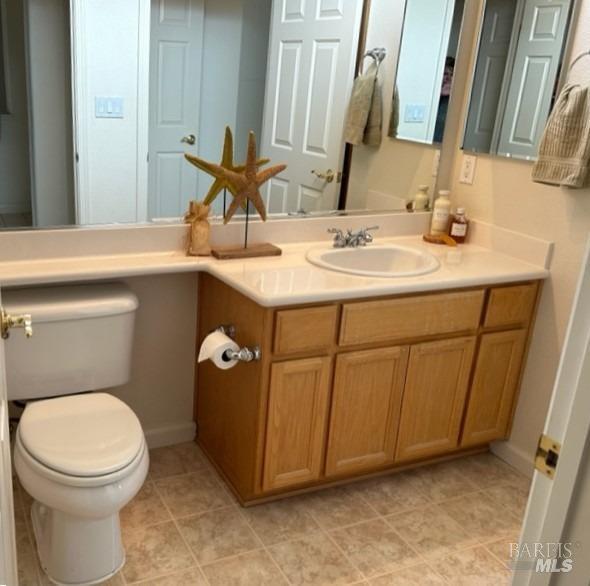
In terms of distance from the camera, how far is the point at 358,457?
7.75 feet

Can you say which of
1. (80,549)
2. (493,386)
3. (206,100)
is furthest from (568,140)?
(80,549)

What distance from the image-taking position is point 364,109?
2611mm

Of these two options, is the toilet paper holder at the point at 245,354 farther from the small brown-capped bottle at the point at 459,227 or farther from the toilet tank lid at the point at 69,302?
the small brown-capped bottle at the point at 459,227

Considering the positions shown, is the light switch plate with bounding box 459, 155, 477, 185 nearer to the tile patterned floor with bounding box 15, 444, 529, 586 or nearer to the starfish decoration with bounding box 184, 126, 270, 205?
the starfish decoration with bounding box 184, 126, 270, 205

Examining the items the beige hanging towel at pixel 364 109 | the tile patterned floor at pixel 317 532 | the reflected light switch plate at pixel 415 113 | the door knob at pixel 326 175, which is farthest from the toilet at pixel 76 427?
the reflected light switch plate at pixel 415 113

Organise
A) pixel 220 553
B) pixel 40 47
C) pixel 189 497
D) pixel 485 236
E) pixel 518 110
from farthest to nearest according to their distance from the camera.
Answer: pixel 485 236
pixel 518 110
pixel 189 497
pixel 220 553
pixel 40 47

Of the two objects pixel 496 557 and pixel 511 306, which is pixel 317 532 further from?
pixel 511 306

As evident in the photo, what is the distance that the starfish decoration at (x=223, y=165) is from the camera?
221 cm

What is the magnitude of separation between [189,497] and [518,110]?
1.88 meters

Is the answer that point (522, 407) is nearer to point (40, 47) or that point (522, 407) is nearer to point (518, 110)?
point (518, 110)

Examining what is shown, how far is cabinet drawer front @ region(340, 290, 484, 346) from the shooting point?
216 cm

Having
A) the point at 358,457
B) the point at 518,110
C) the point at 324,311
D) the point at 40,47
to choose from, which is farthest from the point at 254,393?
the point at 518,110

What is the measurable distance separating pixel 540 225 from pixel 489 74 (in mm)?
636

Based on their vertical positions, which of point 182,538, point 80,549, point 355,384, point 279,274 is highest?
point 279,274
